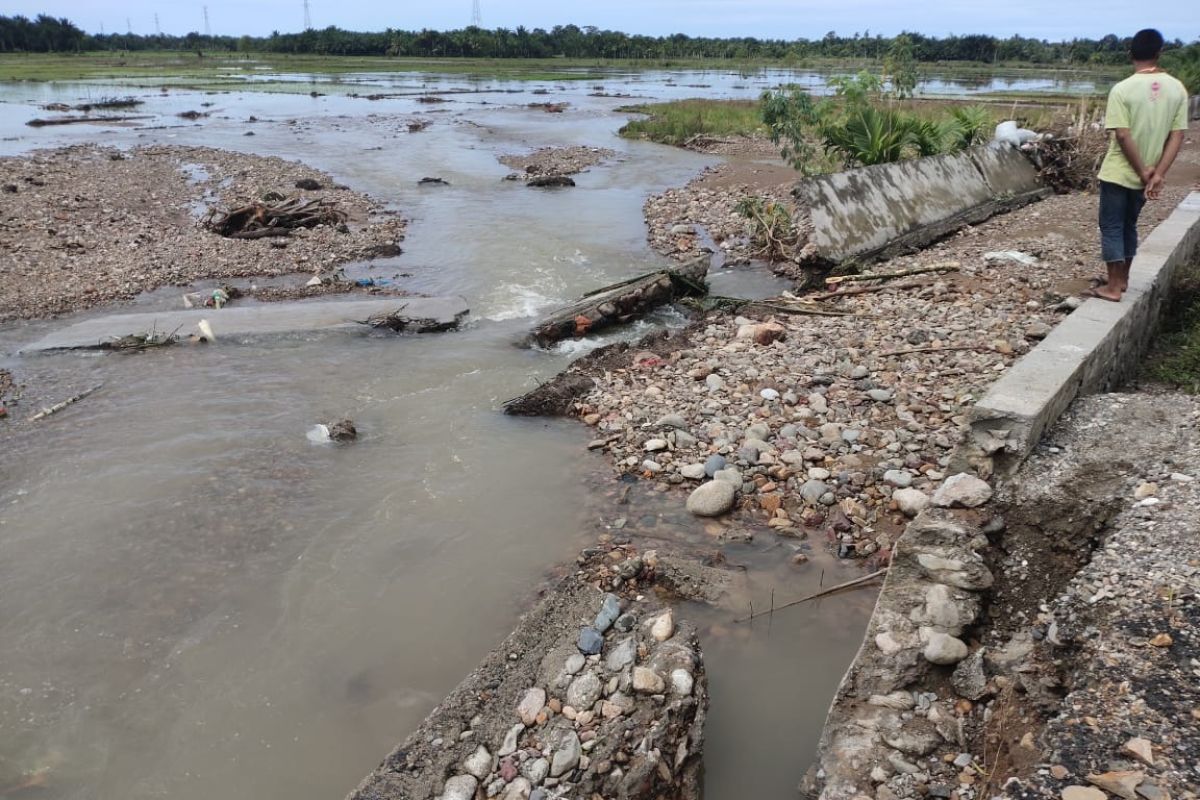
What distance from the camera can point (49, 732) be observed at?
3801mm

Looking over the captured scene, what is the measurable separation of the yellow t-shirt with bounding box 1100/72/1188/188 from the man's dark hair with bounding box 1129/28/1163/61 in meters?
0.13

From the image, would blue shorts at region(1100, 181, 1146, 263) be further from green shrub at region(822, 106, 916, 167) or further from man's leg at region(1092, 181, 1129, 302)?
green shrub at region(822, 106, 916, 167)

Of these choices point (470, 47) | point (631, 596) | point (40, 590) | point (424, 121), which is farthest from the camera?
point (470, 47)

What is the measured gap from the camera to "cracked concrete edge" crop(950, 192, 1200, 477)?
12.9 ft

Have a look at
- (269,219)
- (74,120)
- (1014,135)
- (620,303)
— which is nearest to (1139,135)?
(620,303)

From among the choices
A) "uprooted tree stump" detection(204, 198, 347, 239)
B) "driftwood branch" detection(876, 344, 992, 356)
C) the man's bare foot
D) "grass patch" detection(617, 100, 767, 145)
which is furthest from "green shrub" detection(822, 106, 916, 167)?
"grass patch" detection(617, 100, 767, 145)

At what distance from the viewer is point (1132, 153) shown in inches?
209

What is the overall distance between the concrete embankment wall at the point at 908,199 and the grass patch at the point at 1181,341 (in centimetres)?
350

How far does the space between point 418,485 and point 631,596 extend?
225 cm

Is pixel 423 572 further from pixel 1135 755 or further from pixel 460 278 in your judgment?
pixel 460 278

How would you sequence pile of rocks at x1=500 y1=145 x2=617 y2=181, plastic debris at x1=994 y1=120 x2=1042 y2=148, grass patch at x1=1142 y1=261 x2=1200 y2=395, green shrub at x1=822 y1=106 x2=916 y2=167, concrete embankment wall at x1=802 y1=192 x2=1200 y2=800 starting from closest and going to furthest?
concrete embankment wall at x1=802 y1=192 x2=1200 y2=800 → grass patch at x1=1142 y1=261 x2=1200 y2=395 → green shrub at x1=822 y1=106 x2=916 y2=167 → plastic debris at x1=994 y1=120 x2=1042 y2=148 → pile of rocks at x1=500 y1=145 x2=617 y2=181

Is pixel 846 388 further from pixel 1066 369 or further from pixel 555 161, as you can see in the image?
pixel 555 161

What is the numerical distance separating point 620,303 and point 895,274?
3254 mm

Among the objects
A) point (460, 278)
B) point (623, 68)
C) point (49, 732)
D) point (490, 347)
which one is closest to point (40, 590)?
point (49, 732)
